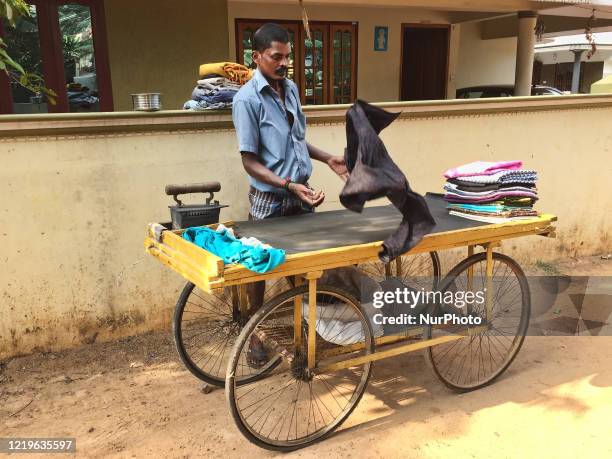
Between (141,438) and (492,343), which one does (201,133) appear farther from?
(492,343)

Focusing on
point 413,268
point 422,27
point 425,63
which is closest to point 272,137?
A: point 413,268

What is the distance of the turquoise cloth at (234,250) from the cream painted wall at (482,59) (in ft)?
34.1

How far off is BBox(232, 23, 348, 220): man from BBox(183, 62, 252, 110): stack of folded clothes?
2.00 ft

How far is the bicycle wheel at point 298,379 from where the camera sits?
2506 mm

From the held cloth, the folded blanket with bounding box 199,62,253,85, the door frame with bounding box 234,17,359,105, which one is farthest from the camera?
the door frame with bounding box 234,17,359,105

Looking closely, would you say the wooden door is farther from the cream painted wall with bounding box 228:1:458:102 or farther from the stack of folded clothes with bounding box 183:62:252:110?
the stack of folded clothes with bounding box 183:62:252:110

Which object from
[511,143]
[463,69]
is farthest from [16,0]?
[463,69]

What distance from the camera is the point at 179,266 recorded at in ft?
7.77

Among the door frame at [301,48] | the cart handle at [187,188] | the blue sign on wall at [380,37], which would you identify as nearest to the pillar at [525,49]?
the blue sign on wall at [380,37]

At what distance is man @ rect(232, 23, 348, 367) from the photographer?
2824 millimetres

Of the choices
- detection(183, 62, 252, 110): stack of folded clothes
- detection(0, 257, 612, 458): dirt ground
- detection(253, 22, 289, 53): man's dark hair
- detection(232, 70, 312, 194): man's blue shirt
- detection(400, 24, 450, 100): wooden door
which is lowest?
detection(0, 257, 612, 458): dirt ground

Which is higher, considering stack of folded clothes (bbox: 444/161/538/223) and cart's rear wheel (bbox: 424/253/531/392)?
stack of folded clothes (bbox: 444/161/538/223)

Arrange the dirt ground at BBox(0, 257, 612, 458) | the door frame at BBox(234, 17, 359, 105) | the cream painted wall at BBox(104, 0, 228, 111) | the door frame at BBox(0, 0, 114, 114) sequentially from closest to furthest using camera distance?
the dirt ground at BBox(0, 257, 612, 458), the door frame at BBox(0, 0, 114, 114), the cream painted wall at BBox(104, 0, 228, 111), the door frame at BBox(234, 17, 359, 105)

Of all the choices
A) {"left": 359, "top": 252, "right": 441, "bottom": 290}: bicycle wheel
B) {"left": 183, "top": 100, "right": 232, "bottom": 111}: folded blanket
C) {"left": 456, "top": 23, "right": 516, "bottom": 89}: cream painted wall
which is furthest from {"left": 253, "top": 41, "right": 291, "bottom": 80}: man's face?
{"left": 456, "top": 23, "right": 516, "bottom": 89}: cream painted wall
